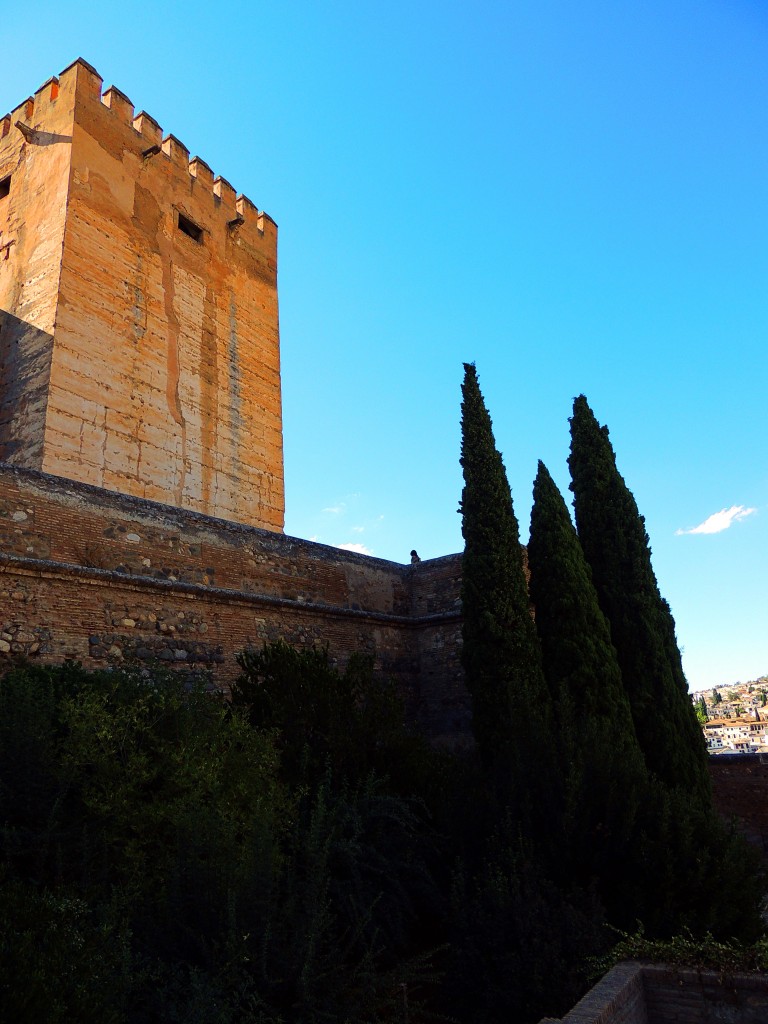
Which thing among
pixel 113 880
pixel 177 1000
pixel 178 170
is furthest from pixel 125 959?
pixel 178 170

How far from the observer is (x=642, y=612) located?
428 inches

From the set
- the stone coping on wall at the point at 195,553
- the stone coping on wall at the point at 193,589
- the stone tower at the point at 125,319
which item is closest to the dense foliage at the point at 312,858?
the stone coping on wall at the point at 193,589

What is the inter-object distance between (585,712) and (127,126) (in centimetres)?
1329

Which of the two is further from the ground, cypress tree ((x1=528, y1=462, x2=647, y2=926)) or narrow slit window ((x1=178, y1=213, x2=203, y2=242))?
narrow slit window ((x1=178, y1=213, x2=203, y2=242))

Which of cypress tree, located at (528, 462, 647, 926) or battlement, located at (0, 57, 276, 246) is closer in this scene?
cypress tree, located at (528, 462, 647, 926)

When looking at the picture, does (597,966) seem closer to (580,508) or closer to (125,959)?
(125,959)

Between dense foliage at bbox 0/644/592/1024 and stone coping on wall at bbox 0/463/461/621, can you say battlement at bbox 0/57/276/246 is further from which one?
dense foliage at bbox 0/644/592/1024

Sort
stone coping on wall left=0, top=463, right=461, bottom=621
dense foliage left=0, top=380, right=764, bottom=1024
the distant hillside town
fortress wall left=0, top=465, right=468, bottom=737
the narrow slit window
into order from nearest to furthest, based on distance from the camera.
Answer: dense foliage left=0, top=380, right=764, bottom=1024
fortress wall left=0, top=465, right=468, bottom=737
stone coping on wall left=0, top=463, right=461, bottom=621
the narrow slit window
the distant hillside town

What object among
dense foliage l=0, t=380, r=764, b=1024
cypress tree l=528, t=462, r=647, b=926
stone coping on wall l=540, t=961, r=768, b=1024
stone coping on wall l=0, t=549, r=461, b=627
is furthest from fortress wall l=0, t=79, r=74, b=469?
stone coping on wall l=540, t=961, r=768, b=1024

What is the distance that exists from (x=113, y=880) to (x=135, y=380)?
994 centimetres

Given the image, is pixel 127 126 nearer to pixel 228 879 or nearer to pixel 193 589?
pixel 193 589

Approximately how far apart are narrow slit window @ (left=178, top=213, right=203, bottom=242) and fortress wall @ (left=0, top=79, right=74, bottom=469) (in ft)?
8.84

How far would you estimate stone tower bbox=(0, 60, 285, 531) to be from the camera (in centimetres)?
1172

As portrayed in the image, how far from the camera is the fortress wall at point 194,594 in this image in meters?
7.09
